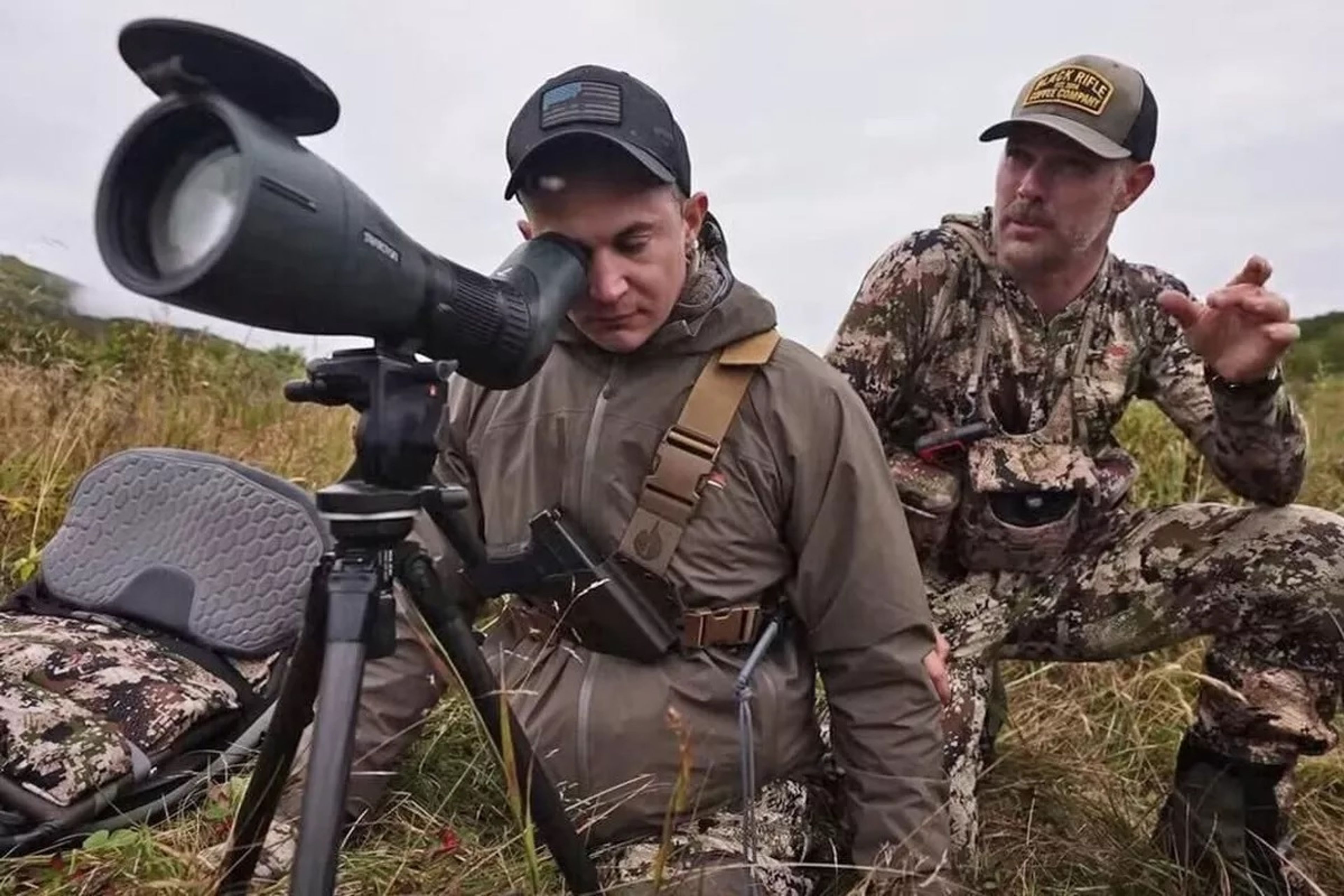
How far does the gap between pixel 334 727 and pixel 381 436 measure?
32 centimetres

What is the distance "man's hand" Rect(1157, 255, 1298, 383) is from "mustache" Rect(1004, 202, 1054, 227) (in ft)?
1.28

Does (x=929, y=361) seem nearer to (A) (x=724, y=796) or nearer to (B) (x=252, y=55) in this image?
(A) (x=724, y=796)

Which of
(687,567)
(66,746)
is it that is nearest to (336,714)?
(687,567)

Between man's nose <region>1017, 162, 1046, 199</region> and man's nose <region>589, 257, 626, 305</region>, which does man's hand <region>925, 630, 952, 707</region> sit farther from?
man's nose <region>1017, 162, 1046, 199</region>

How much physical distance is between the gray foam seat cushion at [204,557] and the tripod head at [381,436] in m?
1.42

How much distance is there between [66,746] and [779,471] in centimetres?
145

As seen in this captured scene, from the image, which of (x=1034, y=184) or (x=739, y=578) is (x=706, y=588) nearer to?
(x=739, y=578)

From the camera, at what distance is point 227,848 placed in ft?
5.49

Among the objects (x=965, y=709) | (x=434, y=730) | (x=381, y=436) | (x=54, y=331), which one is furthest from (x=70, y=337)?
(x=381, y=436)

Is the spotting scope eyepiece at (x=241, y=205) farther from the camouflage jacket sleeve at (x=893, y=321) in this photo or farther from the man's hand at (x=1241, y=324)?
the man's hand at (x=1241, y=324)

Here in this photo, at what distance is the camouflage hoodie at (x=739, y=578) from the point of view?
86.2 inches

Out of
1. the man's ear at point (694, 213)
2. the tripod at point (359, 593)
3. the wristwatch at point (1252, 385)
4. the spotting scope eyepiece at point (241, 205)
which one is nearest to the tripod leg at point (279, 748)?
the tripod at point (359, 593)

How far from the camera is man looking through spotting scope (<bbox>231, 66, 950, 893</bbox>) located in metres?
2.15

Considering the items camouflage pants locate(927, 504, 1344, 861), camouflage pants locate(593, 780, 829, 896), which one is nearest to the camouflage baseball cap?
camouflage pants locate(927, 504, 1344, 861)
